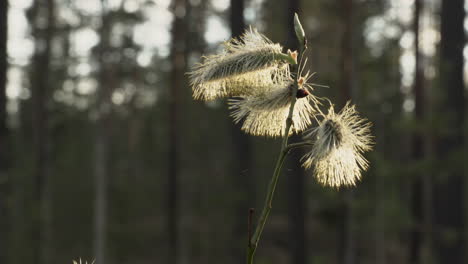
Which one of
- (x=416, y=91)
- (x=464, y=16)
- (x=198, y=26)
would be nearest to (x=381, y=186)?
(x=416, y=91)

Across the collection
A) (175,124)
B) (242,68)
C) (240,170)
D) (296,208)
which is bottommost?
(296,208)

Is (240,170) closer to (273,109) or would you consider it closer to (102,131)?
(102,131)

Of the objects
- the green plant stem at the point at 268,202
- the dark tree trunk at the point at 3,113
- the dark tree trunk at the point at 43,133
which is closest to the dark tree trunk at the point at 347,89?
the dark tree trunk at the point at 3,113

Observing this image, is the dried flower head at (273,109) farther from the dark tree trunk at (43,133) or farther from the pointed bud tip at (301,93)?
the dark tree trunk at (43,133)

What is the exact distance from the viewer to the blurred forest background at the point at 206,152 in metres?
11.4

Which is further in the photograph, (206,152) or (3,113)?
(206,152)

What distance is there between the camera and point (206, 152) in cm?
2147

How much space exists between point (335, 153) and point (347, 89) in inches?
421

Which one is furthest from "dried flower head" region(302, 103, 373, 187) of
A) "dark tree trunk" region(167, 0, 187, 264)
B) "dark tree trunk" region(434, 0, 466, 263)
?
"dark tree trunk" region(167, 0, 187, 264)

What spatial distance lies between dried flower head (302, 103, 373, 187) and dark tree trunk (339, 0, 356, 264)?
9746 mm

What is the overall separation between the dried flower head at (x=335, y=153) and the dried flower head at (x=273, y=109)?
10 cm

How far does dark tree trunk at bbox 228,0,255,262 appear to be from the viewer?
10250 millimetres

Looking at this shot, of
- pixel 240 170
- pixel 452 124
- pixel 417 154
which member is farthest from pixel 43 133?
pixel 452 124

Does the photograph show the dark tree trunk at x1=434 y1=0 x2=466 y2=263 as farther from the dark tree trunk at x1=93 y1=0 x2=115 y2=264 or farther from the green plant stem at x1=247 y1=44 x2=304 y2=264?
the green plant stem at x1=247 y1=44 x2=304 y2=264
